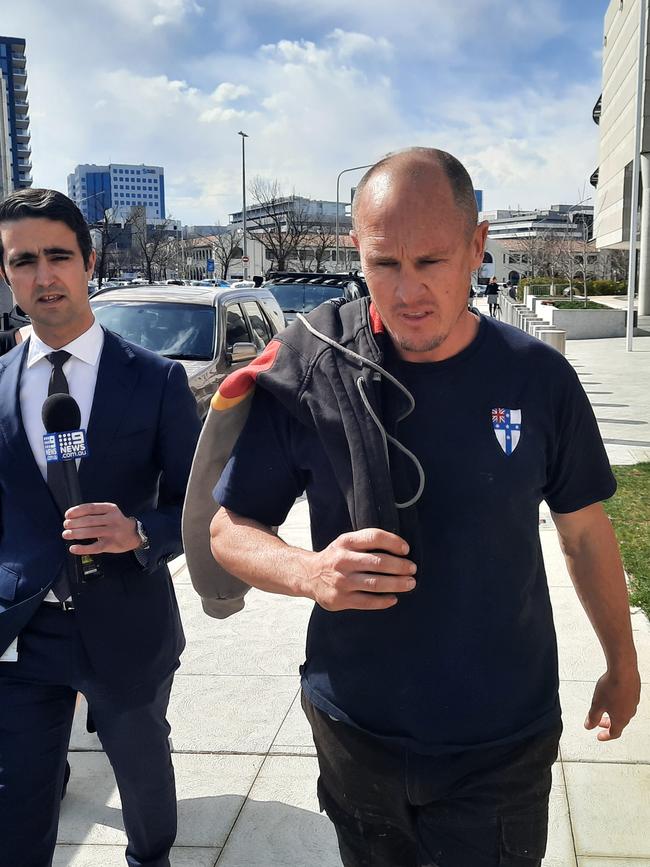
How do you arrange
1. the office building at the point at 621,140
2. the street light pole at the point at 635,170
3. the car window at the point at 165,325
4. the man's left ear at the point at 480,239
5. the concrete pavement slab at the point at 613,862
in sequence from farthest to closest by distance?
the office building at the point at 621,140 < the street light pole at the point at 635,170 < the car window at the point at 165,325 < the concrete pavement slab at the point at 613,862 < the man's left ear at the point at 480,239

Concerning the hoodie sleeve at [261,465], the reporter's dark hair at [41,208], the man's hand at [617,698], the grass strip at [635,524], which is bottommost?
the grass strip at [635,524]

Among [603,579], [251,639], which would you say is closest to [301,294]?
[251,639]

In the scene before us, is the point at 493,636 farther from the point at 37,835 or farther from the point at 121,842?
the point at 121,842

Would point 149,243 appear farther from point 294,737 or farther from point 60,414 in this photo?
point 60,414

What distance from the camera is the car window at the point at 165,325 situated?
344 inches

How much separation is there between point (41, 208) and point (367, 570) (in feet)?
5.05

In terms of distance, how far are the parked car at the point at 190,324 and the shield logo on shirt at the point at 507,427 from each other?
6471mm

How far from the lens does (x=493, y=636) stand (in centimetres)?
178

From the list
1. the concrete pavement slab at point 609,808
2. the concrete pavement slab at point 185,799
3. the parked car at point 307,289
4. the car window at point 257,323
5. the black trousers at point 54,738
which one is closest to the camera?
the black trousers at point 54,738

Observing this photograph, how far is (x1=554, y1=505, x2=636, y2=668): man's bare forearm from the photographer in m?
2.01

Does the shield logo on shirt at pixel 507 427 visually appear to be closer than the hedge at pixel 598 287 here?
Yes

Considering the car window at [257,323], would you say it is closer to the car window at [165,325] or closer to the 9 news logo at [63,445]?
the car window at [165,325]

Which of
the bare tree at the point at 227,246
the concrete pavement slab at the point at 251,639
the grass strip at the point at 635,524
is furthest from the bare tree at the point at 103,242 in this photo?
the concrete pavement slab at the point at 251,639

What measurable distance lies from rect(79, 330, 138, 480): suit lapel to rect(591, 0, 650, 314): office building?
3625 centimetres
